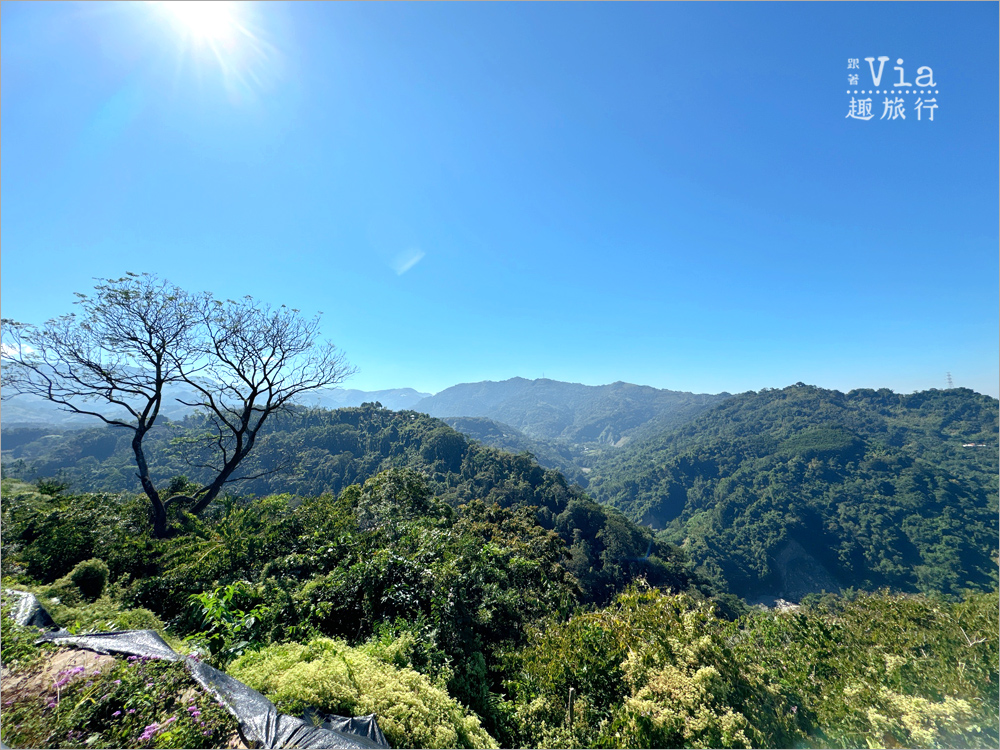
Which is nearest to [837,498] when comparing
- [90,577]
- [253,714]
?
[253,714]

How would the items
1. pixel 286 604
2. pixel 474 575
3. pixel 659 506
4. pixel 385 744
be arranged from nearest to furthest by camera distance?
pixel 385 744
pixel 286 604
pixel 474 575
pixel 659 506

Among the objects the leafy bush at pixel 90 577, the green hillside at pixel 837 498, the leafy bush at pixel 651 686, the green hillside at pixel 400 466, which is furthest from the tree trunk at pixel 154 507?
the green hillside at pixel 837 498

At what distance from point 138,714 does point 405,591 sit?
330 cm

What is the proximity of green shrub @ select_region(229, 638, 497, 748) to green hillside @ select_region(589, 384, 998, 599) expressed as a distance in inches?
3303

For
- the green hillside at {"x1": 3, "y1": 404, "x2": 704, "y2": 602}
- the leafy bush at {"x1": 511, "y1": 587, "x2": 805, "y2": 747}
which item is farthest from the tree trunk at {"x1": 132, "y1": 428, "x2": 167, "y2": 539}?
the green hillside at {"x1": 3, "y1": 404, "x2": 704, "y2": 602}

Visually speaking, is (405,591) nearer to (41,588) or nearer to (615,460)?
(41,588)

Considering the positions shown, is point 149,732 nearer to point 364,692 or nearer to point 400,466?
point 364,692

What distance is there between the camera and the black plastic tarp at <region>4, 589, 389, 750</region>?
267cm

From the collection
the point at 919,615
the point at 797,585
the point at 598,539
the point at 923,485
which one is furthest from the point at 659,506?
the point at 919,615

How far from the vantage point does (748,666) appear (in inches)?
163

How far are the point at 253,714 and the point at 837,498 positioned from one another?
4956 inches

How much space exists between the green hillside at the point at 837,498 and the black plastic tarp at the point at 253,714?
8482cm

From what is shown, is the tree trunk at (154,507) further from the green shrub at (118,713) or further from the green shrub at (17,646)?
the green shrub at (118,713)

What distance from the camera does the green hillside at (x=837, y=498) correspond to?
224ft
